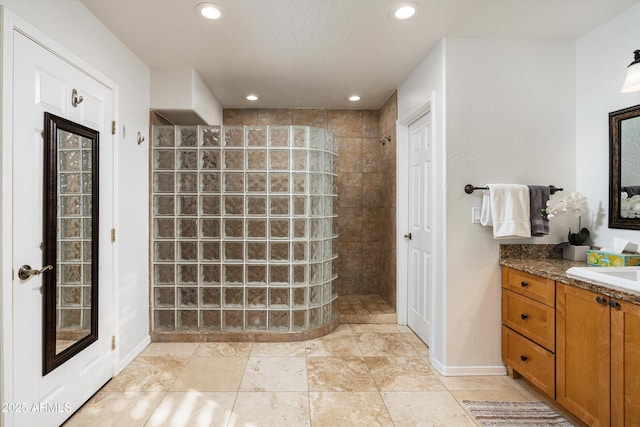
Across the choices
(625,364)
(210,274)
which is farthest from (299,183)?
(625,364)

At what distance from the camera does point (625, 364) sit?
1.55 m

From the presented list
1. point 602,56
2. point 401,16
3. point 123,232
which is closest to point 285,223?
point 123,232

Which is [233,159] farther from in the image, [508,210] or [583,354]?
[583,354]

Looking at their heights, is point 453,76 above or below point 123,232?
above

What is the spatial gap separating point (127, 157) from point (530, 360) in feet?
10.1

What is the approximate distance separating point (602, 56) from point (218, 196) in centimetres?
296

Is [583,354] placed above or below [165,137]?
below

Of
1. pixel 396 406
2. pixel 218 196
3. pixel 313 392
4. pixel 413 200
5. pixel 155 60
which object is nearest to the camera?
pixel 396 406

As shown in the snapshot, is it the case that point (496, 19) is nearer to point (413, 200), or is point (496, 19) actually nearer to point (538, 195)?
point (538, 195)

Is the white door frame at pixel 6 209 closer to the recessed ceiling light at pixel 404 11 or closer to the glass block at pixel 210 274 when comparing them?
the glass block at pixel 210 274

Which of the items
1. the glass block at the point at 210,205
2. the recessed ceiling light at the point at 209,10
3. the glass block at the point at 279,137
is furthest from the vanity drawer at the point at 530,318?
the recessed ceiling light at the point at 209,10

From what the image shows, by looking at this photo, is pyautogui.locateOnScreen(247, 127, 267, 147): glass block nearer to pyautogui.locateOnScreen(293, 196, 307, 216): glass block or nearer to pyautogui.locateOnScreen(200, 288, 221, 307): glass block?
pyautogui.locateOnScreen(293, 196, 307, 216): glass block

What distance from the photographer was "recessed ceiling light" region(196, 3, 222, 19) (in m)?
2.10

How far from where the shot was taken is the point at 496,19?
2238 mm
